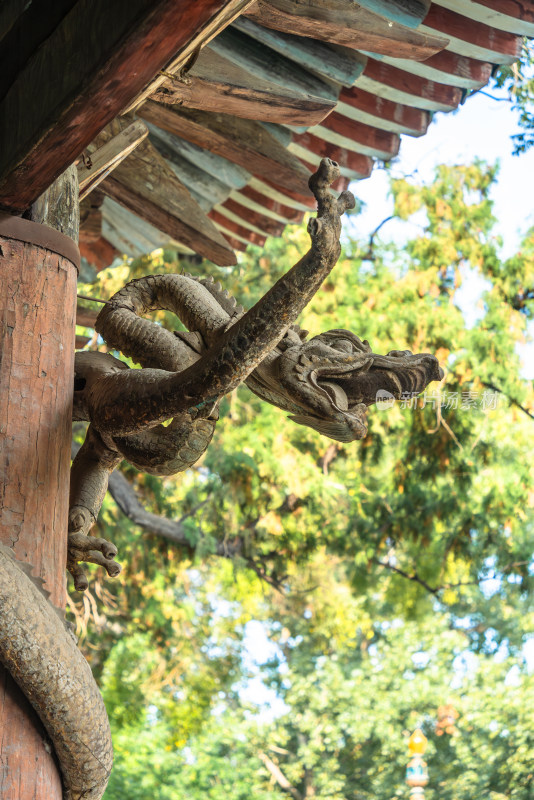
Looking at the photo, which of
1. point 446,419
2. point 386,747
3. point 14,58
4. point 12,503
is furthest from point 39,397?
point 386,747

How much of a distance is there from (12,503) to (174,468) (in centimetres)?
32

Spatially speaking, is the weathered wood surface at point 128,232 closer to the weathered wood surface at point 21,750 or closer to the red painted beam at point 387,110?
the red painted beam at point 387,110

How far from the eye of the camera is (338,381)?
1.80 metres

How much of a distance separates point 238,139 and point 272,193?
592 millimetres

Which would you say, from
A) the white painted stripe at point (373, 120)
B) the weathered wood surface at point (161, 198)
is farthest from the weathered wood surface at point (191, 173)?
the white painted stripe at point (373, 120)

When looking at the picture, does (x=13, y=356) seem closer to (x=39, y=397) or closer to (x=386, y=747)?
(x=39, y=397)

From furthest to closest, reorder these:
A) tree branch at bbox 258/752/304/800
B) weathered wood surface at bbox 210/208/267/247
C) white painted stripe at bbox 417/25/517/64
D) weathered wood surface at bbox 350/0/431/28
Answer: tree branch at bbox 258/752/304/800, weathered wood surface at bbox 210/208/267/247, white painted stripe at bbox 417/25/517/64, weathered wood surface at bbox 350/0/431/28

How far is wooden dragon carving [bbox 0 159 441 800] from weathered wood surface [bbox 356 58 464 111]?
0.86m

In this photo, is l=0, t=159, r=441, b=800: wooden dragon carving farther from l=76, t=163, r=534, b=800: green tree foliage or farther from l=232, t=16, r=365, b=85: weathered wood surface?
l=76, t=163, r=534, b=800: green tree foliage

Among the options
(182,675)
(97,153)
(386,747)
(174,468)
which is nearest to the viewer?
(174,468)

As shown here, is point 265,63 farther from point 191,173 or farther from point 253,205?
point 253,205

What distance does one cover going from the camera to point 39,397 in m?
1.69

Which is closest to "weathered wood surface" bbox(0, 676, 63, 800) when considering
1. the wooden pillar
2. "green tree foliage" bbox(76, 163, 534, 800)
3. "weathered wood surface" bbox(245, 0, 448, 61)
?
the wooden pillar

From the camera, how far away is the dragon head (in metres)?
1.74
